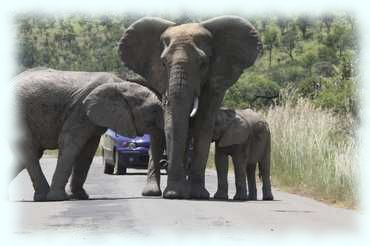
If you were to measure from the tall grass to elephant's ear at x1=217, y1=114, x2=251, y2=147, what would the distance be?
72.4 inches

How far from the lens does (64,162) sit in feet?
55.6

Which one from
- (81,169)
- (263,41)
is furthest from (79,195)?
(263,41)

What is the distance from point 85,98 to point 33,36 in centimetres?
7836

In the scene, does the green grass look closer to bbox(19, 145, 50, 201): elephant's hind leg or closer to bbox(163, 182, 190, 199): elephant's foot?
bbox(163, 182, 190, 199): elephant's foot

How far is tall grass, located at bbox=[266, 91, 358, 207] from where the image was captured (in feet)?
58.7

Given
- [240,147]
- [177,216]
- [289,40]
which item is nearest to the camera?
[177,216]

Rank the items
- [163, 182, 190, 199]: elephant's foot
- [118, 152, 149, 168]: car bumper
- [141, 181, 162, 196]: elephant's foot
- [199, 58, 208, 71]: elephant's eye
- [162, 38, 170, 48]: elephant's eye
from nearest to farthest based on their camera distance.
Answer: [163, 182, 190, 199]: elephant's foot < [199, 58, 208, 71]: elephant's eye < [162, 38, 170, 48]: elephant's eye < [141, 181, 162, 196]: elephant's foot < [118, 152, 149, 168]: car bumper

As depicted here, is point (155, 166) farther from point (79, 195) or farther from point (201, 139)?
point (79, 195)

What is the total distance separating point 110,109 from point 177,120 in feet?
4.34

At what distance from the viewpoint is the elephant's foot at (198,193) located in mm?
16828

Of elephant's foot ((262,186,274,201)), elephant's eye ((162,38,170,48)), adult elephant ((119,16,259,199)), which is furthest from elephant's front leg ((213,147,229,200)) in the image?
elephant's eye ((162,38,170,48))

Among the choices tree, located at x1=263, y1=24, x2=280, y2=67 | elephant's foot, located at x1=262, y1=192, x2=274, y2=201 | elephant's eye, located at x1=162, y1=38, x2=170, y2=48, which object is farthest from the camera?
tree, located at x1=263, y1=24, x2=280, y2=67

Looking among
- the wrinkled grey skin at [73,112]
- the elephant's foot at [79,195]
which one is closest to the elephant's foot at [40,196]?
the wrinkled grey skin at [73,112]

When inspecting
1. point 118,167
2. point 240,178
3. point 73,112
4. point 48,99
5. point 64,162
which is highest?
point 48,99
